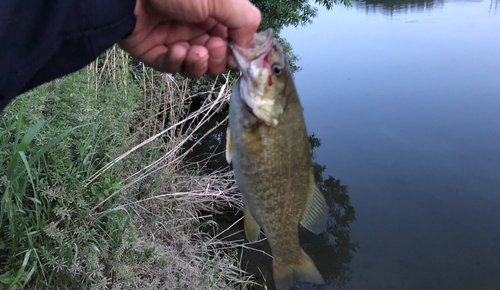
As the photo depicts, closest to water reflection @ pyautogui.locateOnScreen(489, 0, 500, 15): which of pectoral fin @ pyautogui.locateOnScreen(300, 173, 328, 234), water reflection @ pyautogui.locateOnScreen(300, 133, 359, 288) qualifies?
water reflection @ pyautogui.locateOnScreen(300, 133, 359, 288)

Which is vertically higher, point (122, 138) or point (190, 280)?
point (122, 138)

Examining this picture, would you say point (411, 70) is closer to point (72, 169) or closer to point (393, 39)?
point (393, 39)

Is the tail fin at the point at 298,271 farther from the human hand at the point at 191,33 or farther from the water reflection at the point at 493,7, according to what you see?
the water reflection at the point at 493,7

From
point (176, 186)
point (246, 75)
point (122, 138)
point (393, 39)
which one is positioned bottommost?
point (393, 39)

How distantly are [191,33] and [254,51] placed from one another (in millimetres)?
555

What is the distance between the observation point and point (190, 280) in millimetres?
3125

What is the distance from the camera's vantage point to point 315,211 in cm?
176

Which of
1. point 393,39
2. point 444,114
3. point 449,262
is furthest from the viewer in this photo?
point 393,39

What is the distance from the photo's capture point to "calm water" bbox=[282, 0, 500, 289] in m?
4.98

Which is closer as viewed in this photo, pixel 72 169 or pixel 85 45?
pixel 85 45

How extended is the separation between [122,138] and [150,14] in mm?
1918

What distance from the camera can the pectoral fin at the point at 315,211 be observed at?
174 cm

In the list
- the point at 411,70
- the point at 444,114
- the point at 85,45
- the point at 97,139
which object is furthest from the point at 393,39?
the point at 85,45

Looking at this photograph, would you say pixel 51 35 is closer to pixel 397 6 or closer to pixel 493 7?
pixel 493 7
